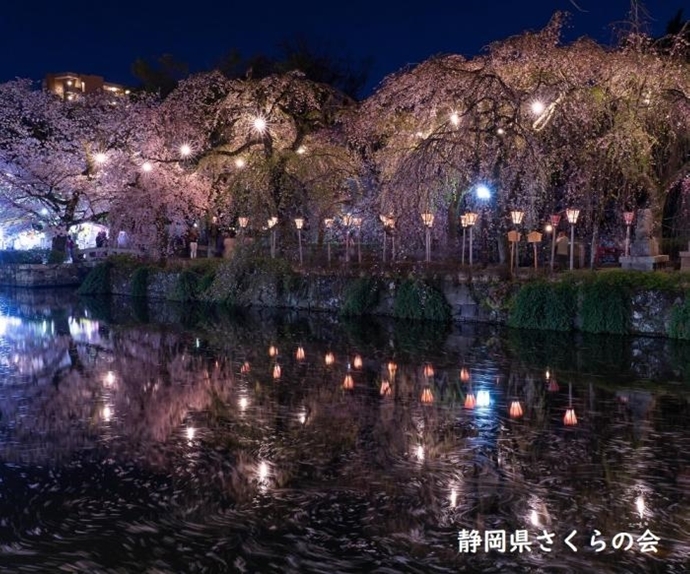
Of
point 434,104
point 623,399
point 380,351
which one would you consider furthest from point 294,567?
point 434,104

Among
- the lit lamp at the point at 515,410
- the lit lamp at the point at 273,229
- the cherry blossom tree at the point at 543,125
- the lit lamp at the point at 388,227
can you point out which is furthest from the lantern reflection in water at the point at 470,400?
the lit lamp at the point at 273,229

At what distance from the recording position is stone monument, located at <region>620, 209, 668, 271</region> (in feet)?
58.2

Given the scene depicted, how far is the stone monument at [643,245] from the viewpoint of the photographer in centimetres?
1773

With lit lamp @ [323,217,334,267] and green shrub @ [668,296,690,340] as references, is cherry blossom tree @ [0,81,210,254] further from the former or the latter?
green shrub @ [668,296,690,340]

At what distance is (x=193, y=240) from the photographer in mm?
31484

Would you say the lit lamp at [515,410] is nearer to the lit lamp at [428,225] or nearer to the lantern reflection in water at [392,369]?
the lantern reflection in water at [392,369]

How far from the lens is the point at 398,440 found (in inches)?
321

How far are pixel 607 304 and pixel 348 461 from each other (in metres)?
10.5

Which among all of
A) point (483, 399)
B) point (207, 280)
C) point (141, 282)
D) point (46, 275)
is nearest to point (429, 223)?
point (483, 399)

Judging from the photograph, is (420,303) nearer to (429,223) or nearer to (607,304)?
(429,223)

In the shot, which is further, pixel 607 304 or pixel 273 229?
pixel 273 229

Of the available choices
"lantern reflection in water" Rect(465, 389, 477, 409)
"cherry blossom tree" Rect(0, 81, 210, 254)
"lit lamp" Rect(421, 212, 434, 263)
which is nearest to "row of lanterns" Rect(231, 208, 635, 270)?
"lit lamp" Rect(421, 212, 434, 263)

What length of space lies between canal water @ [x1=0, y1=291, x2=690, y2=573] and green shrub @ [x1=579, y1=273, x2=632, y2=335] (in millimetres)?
1734

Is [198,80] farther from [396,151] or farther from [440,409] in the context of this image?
[440,409]
